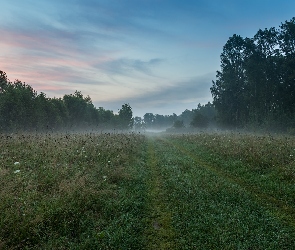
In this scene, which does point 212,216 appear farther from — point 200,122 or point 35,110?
point 200,122

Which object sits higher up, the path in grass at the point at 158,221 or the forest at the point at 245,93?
the forest at the point at 245,93

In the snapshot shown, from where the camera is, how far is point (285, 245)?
19.8 ft

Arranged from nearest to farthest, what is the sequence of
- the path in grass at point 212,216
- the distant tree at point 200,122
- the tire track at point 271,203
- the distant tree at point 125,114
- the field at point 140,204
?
the path in grass at point 212,216 < the field at point 140,204 < the tire track at point 271,203 < the distant tree at point 200,122 < the distant tree at point 125,114

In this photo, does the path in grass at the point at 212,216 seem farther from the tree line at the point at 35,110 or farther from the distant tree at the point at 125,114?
the distant tree at the point at 125,114

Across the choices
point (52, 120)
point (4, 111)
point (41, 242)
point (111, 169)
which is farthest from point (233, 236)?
point (52, 120)

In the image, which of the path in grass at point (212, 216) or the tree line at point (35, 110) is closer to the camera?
the path in grass at point (212, 216)

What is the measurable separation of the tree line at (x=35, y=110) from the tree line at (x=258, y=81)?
39103 mm

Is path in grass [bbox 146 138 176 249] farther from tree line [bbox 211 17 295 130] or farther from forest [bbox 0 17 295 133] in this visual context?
tree line [bbox 211 17 295 130]

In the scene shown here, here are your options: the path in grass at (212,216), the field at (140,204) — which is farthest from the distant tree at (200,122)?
the path in grass at (212,216)

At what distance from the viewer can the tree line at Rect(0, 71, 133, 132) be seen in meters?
42.2

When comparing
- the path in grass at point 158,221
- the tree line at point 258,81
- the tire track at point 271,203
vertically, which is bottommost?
the path in grass at point 158,221

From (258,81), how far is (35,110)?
55179 mm

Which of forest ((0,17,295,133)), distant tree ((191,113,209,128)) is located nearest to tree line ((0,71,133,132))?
forest ((0,17,295,133))

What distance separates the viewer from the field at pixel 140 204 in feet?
21.0
